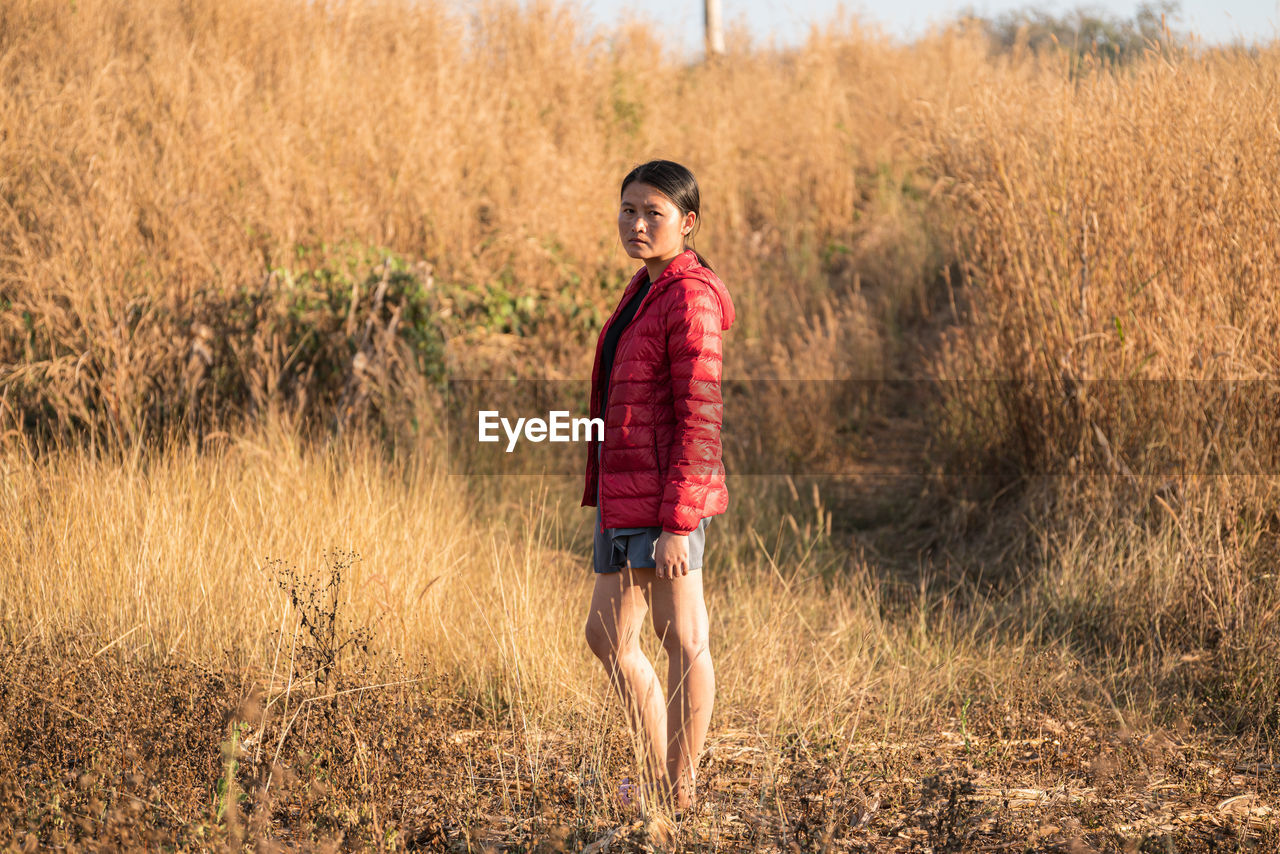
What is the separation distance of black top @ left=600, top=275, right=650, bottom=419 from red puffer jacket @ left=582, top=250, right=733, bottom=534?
2.9 inches

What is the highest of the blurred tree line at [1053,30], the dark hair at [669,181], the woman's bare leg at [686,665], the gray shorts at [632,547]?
the blurred tree line at [1053,30]

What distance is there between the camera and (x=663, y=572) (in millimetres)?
2537

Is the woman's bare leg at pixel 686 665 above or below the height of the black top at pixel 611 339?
below

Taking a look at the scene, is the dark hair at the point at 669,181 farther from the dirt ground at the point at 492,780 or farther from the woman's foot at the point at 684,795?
the dirt ground at the point at 492,780

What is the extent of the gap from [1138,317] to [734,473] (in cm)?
276

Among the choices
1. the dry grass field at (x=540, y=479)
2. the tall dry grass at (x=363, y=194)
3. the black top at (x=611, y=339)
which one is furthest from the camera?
the tall dry grass at (x=363, y=194)

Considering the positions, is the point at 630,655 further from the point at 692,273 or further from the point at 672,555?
the point at 692,273

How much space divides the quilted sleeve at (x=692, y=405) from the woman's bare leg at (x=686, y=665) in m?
0.20

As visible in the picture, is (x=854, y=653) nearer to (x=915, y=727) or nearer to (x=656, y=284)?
(x=915, y=727)

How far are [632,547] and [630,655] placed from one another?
290 mm

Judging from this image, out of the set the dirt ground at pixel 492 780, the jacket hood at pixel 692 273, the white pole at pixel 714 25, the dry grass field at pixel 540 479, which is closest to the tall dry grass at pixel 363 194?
the dry grass field at pixel 540 479

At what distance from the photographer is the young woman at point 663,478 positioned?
2.55 meters

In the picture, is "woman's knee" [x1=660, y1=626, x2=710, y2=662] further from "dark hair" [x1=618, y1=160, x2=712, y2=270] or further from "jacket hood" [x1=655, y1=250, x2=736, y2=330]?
"dark hair" [x1=618, y1=160, x2=712, y2=270]

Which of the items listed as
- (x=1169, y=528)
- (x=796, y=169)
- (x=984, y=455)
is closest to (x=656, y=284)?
(x=1169, y=528)
